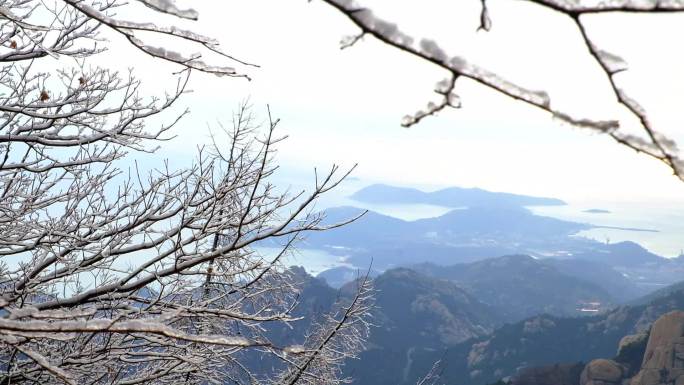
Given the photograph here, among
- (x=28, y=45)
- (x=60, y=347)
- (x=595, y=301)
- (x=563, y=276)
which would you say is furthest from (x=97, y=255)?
(x=563, y=276)

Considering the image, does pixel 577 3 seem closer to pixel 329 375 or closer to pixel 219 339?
pixel 219 339

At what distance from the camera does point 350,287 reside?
117562 millimetres

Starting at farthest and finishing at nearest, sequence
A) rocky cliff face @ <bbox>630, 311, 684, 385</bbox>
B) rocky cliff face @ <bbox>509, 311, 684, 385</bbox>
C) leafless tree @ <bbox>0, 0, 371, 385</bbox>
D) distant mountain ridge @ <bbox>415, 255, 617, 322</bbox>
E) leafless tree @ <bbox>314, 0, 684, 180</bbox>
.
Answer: distant mountain ridge @ <bbox>415, 255, 617, 322</bbox> → rocky cliff face @ <bbox>509, 311, 684, 385</bbox> → rocky cliff face @ <bbox>630, 311, 684, 385</bbox> → leafless tree @ <bbox>0, 0, 371, 385</bbox> → leafless tree @ <bbox>314, 0, 684, 180</bbox>

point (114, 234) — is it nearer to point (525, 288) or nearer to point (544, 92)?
point (544, 92)

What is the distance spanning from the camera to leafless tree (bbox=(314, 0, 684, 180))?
109 centimetres

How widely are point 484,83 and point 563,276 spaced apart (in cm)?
18484

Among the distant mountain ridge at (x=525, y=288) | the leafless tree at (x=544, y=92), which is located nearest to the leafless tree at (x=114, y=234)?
the leafless tree at (x=544, y=92)

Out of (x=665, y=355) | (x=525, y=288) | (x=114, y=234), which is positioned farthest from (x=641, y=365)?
(x=525, y=288)

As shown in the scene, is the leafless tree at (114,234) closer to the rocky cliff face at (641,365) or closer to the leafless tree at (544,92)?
the leafless tree at (544,92)

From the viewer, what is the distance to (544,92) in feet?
3.77

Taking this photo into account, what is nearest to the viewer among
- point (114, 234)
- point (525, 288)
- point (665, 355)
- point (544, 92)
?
point (544, 92)

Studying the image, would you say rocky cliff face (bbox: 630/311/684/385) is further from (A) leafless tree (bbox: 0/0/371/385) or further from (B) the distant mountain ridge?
(B) the distant mountain ridge

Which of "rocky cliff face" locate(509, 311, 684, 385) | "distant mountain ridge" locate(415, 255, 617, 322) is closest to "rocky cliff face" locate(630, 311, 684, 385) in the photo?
"rocky cliff face" locate(509, 311, 684, 385)

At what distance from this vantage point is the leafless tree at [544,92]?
109cm
